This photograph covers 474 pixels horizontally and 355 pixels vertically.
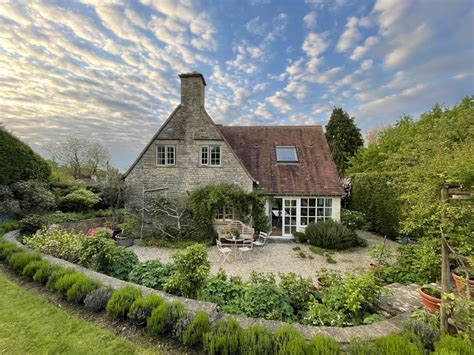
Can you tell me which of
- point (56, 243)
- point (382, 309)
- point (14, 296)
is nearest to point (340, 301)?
point (382, 309)

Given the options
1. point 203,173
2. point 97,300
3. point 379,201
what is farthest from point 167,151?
point 379,201

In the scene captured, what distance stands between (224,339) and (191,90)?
459 inches

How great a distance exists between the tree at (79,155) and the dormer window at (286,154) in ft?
72.3

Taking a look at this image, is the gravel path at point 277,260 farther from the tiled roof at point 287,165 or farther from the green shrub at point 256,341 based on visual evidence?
the green shrub at point 256,341

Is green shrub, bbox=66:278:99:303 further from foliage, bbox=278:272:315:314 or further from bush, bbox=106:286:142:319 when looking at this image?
foliage, bbox=278:272:315:314

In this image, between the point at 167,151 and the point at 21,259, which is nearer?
the point at 21,259

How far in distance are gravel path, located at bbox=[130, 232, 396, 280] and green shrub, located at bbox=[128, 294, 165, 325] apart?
3.64 m

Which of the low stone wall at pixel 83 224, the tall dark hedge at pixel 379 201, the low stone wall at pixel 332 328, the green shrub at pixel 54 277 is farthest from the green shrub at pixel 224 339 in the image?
the low stone wall at pixel 83 224

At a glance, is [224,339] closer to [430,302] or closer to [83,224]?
[430,302]

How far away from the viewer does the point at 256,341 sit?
8.04 feet

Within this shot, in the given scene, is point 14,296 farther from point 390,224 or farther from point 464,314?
point 390,224

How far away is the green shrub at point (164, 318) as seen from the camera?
2.91 metres

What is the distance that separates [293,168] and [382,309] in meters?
9.30

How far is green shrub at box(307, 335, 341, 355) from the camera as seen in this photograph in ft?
7.12
